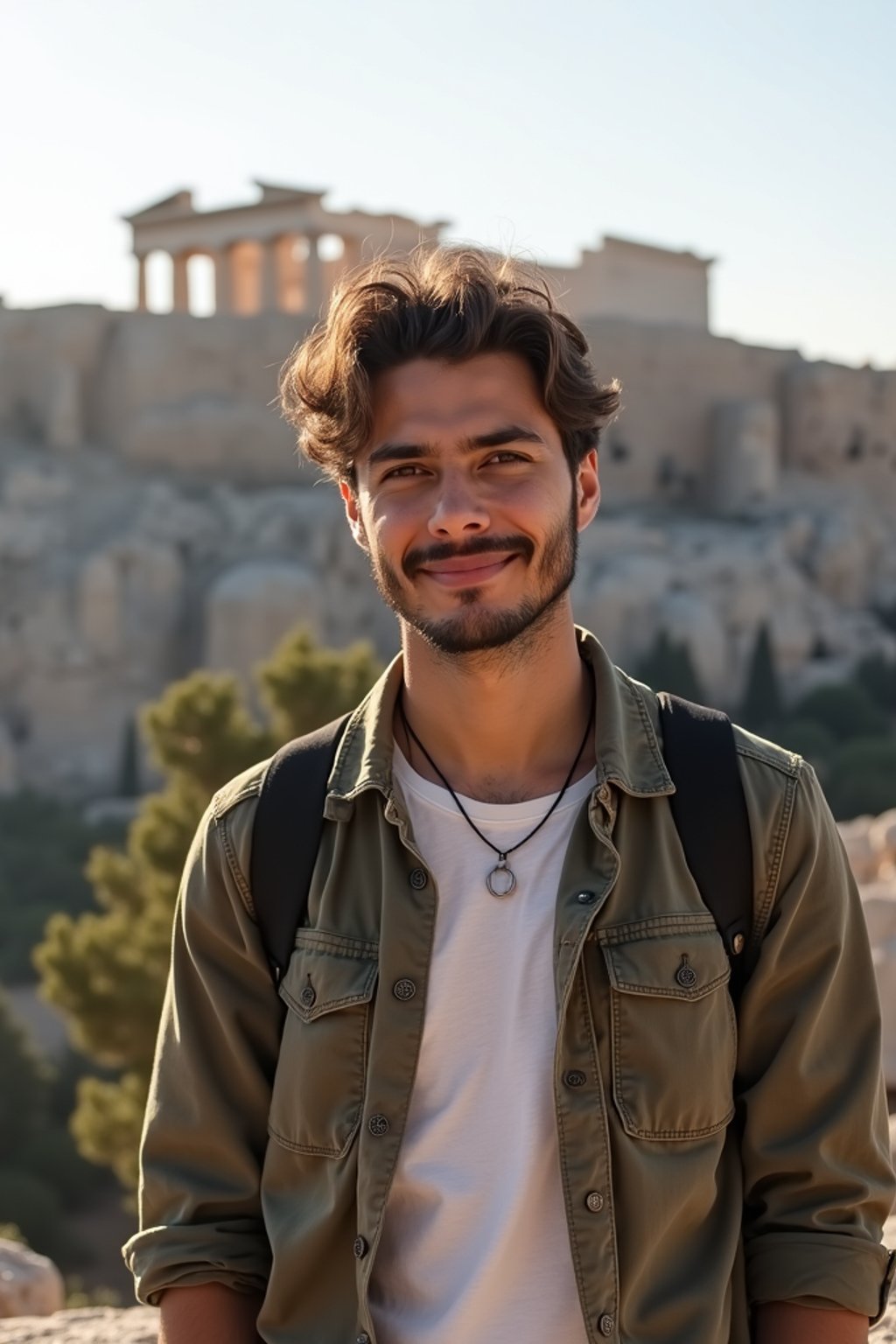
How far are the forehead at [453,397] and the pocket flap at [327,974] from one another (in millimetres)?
493

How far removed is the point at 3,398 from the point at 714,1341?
28413 mm

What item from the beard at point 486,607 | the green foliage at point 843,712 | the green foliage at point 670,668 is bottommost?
the green foliage at point 843,712

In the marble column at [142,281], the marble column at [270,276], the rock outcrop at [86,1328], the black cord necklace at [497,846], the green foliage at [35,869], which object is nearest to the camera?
the black cord necklace at [497,846]

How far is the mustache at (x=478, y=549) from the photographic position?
5.51 feet

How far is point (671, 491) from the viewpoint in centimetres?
2936

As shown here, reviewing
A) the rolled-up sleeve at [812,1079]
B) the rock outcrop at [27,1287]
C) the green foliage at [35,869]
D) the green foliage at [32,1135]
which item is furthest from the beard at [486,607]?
the green foliage at [35,869]

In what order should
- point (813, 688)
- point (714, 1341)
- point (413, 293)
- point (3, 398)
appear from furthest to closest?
point (3, 398)
point (813, 688)
point (413, 293)
point (714, 1341)

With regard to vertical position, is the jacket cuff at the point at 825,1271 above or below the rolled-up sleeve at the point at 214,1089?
below

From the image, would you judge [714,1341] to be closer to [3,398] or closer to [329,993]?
[329,993]

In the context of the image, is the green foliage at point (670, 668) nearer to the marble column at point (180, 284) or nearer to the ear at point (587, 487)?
the marble column at point (180, 284)

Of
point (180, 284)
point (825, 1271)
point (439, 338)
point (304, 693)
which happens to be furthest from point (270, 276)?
point (825, 1271)

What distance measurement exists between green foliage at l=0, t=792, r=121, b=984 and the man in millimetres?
15717

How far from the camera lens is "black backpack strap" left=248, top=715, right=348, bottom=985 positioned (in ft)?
5.48

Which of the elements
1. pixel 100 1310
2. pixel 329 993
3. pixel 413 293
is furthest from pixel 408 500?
pixel 100 1310
